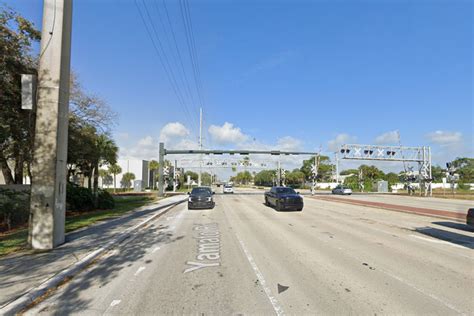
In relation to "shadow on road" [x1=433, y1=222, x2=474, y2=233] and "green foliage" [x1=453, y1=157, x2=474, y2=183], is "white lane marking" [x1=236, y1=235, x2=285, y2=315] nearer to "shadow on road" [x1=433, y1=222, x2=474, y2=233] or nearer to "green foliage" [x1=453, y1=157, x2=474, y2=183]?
"shadow on road" [x1=433, y1=222, x2=474, y2=233]

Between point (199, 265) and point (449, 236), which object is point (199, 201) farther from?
point (449, 236)

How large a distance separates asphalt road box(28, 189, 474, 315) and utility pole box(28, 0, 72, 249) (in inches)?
73.9

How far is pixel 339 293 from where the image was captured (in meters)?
4.66

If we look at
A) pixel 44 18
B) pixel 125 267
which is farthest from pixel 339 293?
pixel 44 18

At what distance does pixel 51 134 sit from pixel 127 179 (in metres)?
72.2

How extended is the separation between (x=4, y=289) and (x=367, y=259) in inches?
277

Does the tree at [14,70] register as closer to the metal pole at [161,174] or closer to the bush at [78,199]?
the bush at [78,199]

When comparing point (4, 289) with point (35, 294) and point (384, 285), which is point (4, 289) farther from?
point (384, 285)

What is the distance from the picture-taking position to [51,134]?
749cm

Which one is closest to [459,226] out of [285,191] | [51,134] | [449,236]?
[449,236]

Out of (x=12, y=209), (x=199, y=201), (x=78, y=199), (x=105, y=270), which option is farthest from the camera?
(x=199, y=201)

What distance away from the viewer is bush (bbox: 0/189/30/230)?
11.7m

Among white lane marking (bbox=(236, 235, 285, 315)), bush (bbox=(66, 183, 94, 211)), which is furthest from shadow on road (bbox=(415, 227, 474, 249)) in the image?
bush (bbox=(66, 183, 94, 211))

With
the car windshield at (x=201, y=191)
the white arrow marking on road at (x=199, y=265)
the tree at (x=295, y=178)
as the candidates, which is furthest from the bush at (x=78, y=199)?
the tree at (x=295, y=178)
